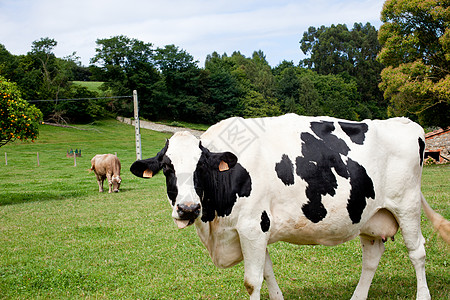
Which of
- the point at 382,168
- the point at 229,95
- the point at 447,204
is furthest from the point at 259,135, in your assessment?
the point at 229,95

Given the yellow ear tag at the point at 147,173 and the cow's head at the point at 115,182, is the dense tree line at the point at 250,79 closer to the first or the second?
the cow's head at the point at 115,182

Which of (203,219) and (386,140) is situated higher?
(386,140)

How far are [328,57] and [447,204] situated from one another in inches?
4595

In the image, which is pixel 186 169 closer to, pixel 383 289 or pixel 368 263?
pixel 368 263

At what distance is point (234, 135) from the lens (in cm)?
445

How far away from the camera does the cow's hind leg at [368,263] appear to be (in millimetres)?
4945

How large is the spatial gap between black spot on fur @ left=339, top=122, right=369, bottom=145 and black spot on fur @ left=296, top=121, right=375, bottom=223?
17cm

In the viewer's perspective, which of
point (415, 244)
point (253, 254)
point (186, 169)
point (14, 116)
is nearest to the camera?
point (186, 169)

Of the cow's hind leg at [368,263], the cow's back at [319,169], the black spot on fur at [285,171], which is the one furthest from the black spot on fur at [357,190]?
the cow's hind leg at [368,263]

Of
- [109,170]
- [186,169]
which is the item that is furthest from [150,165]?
[109,170]

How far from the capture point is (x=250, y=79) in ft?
308

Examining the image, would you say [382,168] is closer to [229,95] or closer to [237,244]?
[237,244]

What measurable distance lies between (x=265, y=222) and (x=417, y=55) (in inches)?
965

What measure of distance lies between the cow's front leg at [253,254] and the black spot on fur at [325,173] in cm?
60
